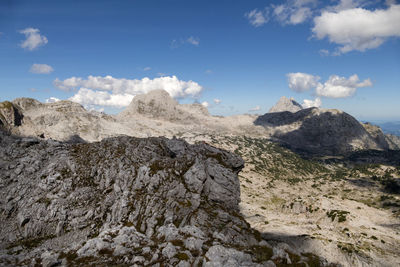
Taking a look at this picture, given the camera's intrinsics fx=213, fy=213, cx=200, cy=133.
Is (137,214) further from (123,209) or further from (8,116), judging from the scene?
(8,116)

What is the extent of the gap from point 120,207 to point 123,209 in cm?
83

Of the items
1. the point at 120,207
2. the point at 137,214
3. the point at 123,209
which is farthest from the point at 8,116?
the point at 137,214

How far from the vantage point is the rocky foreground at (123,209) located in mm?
33594

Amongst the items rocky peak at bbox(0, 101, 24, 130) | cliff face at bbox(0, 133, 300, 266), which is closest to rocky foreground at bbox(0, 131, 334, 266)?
cliff face at bbox(0, 133, 300, 266)

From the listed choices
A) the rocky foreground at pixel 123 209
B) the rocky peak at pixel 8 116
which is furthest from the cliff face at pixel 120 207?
the rocky peak at pixel 8 116

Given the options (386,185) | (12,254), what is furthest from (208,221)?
(386,185)

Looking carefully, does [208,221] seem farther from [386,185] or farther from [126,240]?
[386,185]

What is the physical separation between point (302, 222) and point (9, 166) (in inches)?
3914

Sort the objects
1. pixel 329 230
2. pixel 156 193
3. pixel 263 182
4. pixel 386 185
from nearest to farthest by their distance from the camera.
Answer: pixel 156 193 < pixel 329 230 < pixel 386 185 < pixel 263 182

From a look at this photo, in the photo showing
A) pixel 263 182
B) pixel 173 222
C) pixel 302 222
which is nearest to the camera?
pixel 173 222

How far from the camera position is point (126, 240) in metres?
37.0

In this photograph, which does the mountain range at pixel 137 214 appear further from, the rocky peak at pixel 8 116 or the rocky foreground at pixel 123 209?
the rocky peak at pixel 8 116

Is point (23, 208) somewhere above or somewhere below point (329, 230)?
above

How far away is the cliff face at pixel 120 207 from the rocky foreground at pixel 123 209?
18 centimetres
